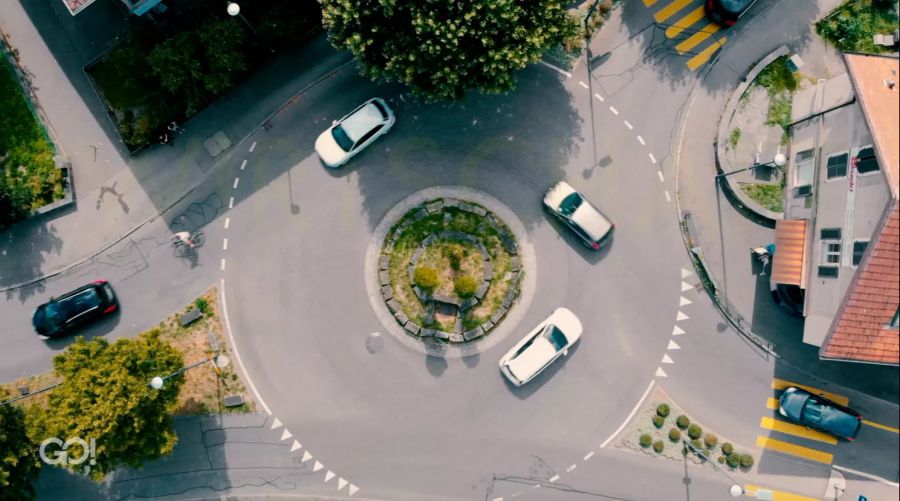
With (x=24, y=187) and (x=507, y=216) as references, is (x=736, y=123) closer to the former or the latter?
(x=507, y=216)

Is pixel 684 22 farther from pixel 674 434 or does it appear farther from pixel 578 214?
pixel 674 434

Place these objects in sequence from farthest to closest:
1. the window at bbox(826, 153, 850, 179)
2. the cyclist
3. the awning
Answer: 1. the cyclist
2. the awning
3. the window at bbox(826, 153, 850, 179)

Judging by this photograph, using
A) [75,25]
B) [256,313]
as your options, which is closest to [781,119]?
[256,313]

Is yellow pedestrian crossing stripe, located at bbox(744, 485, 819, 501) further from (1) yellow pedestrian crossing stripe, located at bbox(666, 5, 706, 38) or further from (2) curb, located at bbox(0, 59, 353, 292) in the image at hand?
(2) curb, located at bbox(0, 59, 353, 292)

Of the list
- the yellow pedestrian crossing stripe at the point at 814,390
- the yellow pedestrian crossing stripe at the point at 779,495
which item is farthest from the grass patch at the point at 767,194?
the yellow pedestrian crossing stripe at the point at 779,495

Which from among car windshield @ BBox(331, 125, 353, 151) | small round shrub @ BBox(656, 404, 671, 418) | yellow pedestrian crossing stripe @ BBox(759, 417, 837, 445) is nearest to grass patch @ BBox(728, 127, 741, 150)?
small round shrub @ BBox(656, 404, 671, 418)

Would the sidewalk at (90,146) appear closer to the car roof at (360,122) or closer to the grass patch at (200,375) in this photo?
the car roof at (360,122)
